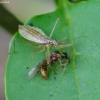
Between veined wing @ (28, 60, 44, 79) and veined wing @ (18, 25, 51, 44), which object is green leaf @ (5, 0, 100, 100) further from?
veined wing @ (18, 25, 51, 44)

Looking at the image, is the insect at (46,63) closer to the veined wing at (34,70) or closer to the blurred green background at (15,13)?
the veined wing at (34,70)

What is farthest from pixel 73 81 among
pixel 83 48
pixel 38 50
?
pixel 38 50

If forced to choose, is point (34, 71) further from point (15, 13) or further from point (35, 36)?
point (15, 13)

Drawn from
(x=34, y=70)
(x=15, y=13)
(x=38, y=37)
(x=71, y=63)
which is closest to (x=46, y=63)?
(x=34, y=70)

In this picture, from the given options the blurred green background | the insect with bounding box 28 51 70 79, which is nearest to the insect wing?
the insect with bounding box 28 51 70 79

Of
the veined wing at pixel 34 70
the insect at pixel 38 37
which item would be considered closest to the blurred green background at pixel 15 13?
the insect at pixel 38 37

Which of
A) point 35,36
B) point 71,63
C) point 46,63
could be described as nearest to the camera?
point 71,63

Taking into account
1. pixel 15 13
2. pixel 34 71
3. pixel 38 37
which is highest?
pixel 15 13
